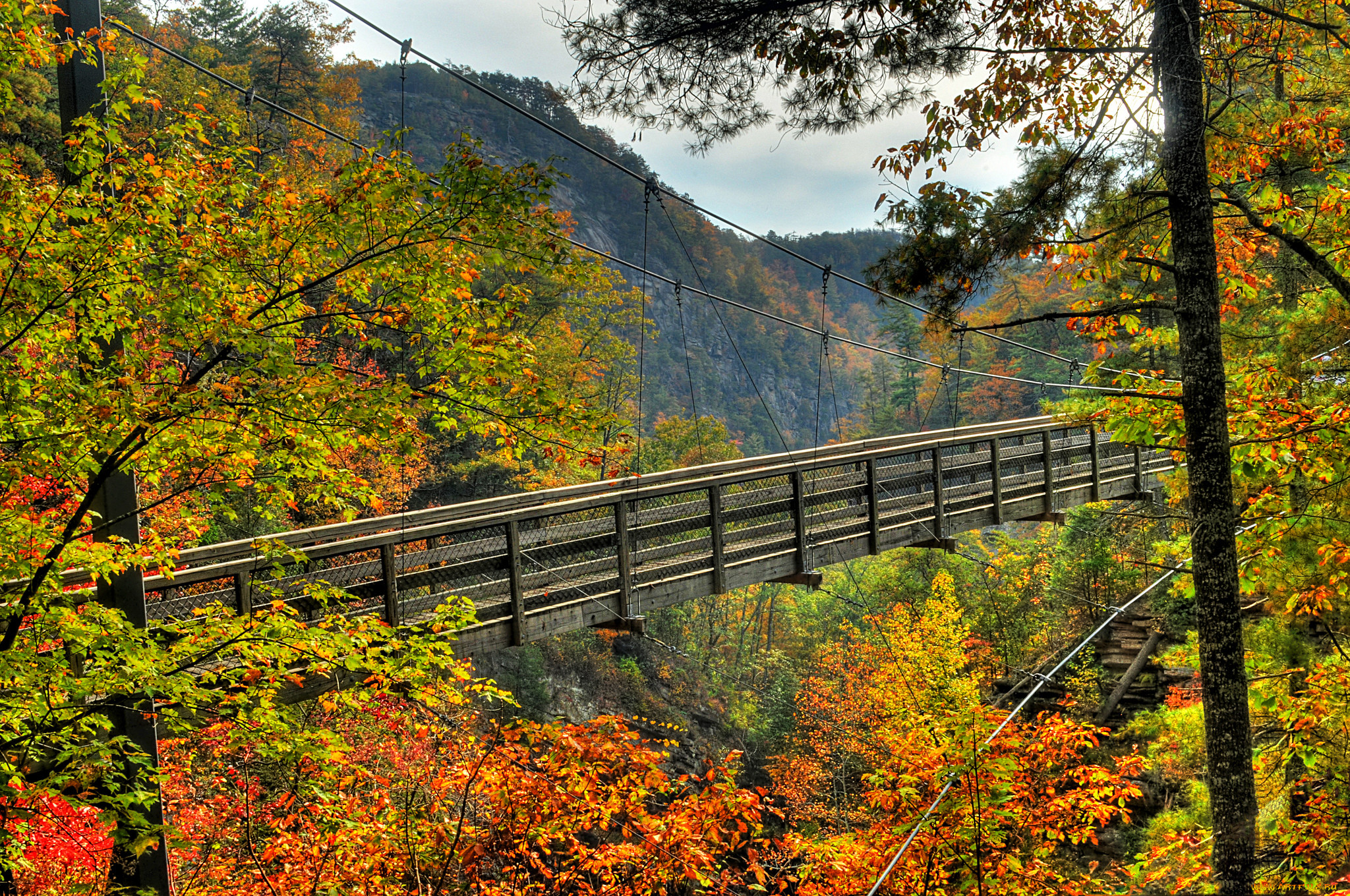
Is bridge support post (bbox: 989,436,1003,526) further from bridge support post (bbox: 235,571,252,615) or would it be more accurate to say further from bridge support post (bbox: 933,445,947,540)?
bridge support post (bbox: 235,571,252,615)

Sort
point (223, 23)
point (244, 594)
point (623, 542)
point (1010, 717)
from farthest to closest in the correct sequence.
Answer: point (223, 23)
point (623, 542)
point (244, 594)
point (1010, 717)

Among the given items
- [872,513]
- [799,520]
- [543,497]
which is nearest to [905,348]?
[872,513]

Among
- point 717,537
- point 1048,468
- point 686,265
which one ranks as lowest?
point 717,537

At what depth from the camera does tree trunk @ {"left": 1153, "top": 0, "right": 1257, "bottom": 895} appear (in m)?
3.57

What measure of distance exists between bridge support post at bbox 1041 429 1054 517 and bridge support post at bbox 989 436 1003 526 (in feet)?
3.05

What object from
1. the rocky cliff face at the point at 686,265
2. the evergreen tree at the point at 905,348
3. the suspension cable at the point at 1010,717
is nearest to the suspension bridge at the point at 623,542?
the suspension cable at the point at 1010,717

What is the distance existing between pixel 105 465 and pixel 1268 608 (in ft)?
34.7

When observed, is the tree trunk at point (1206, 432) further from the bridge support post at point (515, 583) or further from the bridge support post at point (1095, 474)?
the bridge support post at point (1095, 474)

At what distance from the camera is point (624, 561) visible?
6.56 m

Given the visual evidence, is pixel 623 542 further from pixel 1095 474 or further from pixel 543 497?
pixel 1095 474

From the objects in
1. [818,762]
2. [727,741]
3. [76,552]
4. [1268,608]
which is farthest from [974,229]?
[727,741]

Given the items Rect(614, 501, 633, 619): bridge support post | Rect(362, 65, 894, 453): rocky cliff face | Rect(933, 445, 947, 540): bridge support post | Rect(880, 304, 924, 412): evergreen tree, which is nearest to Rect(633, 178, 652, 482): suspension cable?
Rect(614, 501, 633, 619): bridge support post

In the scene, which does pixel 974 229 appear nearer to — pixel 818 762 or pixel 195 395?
pixel 195 395

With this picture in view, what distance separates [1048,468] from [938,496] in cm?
244
